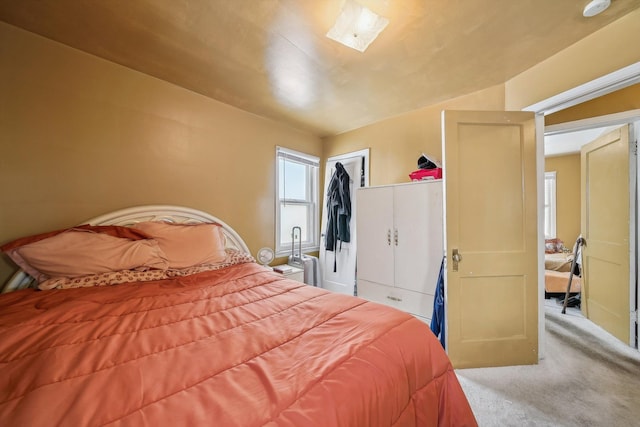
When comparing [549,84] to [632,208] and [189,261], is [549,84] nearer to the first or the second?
[632,208]

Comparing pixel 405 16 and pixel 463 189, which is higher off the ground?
pixel 405 16

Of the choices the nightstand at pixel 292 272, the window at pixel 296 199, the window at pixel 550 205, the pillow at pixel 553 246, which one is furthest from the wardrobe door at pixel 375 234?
the window at pixel 550 205

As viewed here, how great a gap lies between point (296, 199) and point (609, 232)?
348cm

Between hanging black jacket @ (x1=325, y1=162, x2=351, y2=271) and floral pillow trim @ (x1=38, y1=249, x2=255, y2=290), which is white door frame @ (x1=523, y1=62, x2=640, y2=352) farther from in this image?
floral pillow trim @ (x1=38, y1=249, x2=255, y2=290)

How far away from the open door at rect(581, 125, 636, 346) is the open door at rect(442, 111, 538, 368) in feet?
3.49

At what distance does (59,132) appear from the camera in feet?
5.79

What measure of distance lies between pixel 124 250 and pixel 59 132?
3.42 ft

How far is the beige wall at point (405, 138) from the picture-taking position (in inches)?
94.7

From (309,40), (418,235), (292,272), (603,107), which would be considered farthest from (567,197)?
(309,40)

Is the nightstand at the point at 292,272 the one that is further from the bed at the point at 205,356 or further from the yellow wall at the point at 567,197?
the yellow wall at the point at 567,197

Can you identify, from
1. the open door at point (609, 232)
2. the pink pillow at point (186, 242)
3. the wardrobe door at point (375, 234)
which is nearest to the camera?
the pink pillow at point (186, 242)

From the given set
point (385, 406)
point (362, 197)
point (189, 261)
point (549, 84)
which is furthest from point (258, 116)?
point (385, 406)

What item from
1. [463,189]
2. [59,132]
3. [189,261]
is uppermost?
[59,132]

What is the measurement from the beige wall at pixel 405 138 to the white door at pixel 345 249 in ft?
0.39
